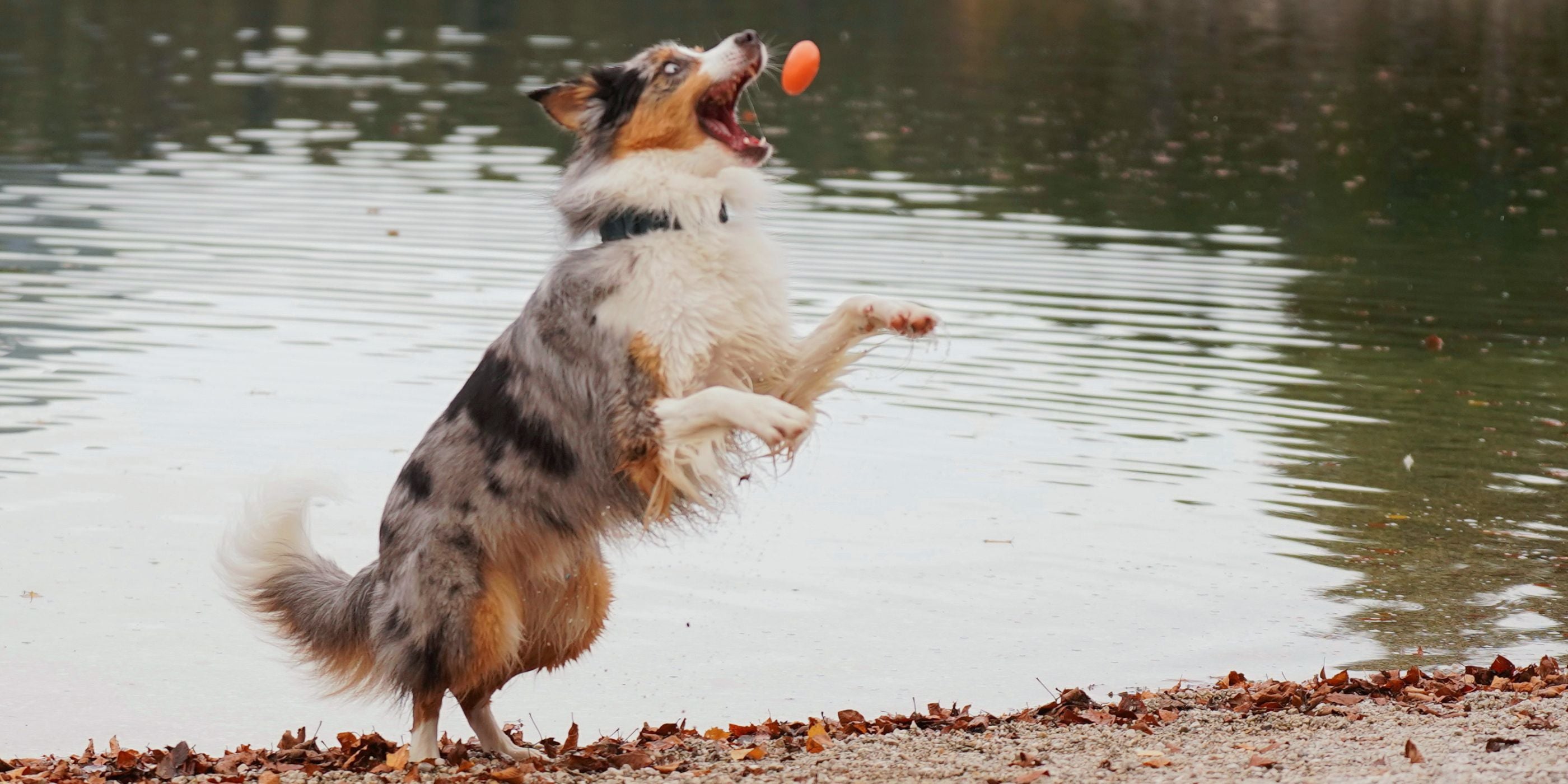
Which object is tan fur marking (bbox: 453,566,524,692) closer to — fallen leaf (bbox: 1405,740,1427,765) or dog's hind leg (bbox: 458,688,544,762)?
dog's hind leg (bbox: 458,688,544,762)

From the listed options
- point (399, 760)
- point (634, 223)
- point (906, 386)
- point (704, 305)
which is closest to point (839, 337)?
point (704, 305)

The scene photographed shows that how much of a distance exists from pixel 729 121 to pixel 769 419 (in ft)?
3.94

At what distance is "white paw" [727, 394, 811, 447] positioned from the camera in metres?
5.66

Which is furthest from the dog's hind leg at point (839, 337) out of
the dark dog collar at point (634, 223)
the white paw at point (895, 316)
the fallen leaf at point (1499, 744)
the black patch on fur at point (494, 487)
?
the fallen leaf at point (1499, 744)

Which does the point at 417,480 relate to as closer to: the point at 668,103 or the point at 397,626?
the point at 397,626

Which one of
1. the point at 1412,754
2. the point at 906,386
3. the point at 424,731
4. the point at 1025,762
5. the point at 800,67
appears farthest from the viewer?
the point at 906,386

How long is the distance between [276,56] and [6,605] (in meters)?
24.7

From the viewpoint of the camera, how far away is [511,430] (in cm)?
602

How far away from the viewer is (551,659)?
6.34m

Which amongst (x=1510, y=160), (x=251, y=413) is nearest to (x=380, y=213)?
(x=251, y=413)

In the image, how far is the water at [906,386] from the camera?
7648mm

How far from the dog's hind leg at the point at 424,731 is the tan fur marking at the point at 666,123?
193cm

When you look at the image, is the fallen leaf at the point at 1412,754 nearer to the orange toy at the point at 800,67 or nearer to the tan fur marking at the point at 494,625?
the tan fur marking at the point at 494,625

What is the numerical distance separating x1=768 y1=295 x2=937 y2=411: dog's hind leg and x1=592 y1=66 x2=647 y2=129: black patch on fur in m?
0.98
